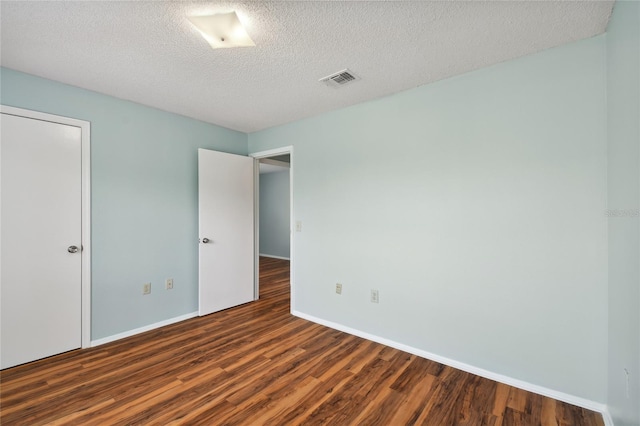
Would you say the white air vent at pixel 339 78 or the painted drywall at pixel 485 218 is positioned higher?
the white air vent at pixel 339 78

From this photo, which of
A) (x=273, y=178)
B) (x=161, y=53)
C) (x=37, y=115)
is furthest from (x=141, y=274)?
(x=273, y=178)

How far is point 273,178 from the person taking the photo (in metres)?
7.68

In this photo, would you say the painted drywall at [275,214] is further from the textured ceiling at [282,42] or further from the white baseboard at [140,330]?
the textured ceiling at [282,42]

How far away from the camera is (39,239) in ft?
7.72

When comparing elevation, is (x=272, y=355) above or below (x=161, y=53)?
below

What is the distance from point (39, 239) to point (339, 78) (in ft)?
9.39

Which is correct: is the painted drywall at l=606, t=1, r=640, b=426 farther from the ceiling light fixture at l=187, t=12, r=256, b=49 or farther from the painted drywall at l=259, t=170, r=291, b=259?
the painted drywall at l=259, t=170, r=291, b=259

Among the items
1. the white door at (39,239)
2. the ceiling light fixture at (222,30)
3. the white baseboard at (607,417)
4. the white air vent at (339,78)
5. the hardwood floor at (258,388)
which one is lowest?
the hardwood floor at (258,388)

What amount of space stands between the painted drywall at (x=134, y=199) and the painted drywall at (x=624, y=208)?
12.0 feet

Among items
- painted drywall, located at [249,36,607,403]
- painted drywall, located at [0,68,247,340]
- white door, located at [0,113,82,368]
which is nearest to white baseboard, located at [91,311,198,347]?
painted drywall, located at [0,68,247,340]

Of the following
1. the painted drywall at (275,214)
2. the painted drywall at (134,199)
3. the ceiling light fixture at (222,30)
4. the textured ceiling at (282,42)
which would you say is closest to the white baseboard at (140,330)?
the painted drywall at (134,199)

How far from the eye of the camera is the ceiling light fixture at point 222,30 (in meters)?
1.59

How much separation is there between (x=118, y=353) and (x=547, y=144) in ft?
12.6

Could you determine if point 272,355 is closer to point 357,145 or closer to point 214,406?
point 214,406
